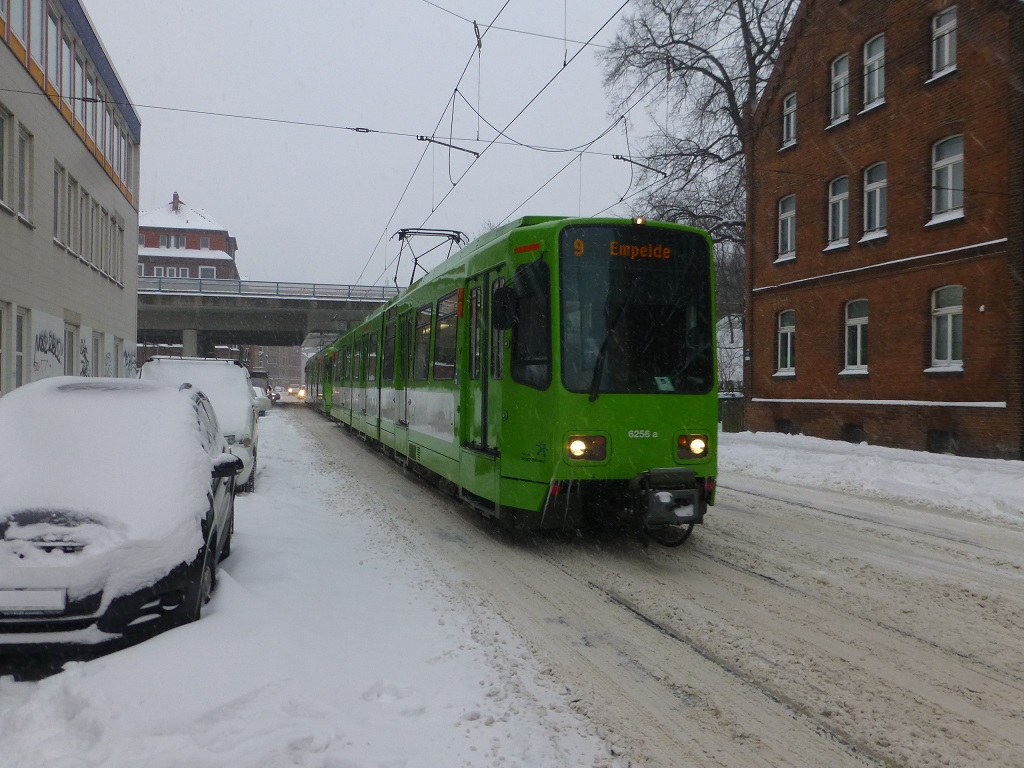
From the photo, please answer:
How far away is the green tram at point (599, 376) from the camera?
759 centimetres

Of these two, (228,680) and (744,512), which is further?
(744,512)

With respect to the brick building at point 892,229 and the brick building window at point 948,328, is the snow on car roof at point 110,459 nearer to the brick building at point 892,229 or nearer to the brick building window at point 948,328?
the brick building at point 892,229

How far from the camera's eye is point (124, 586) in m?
4.63

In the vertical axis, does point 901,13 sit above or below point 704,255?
above

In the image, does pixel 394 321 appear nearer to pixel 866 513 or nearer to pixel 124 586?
pixel 866 513

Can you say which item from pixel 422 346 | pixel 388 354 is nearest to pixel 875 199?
pixel 388 354

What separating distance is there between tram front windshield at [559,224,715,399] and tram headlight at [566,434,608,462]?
38 cm

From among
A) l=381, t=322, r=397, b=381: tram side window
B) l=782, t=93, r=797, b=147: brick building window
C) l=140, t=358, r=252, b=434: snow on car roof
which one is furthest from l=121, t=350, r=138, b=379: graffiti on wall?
l=782, t=93, r=797, b=147: brick building window

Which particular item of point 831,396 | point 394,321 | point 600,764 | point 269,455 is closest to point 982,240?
point 831,396

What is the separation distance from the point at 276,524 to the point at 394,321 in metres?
7.21

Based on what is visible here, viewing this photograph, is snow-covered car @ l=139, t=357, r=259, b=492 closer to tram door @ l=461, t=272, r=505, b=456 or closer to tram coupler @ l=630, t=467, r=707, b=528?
tram door @ l=461, t=272, r=505, b=456

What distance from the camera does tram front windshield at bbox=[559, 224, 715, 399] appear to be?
7.75 metres

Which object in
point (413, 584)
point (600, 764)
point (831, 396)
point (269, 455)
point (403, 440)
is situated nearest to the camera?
point (600, 764)

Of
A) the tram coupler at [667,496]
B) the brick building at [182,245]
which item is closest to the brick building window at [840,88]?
the tram coupler at [667,496]
